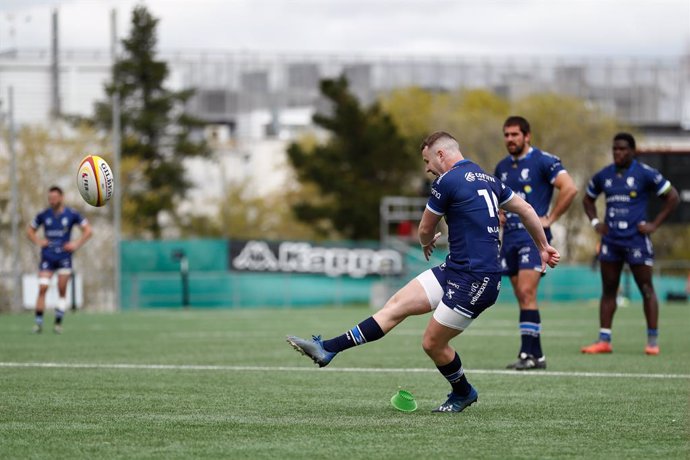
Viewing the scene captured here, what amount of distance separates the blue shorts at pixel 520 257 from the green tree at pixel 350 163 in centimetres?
4713

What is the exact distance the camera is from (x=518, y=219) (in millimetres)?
12578

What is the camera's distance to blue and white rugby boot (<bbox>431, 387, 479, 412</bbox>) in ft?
28.6

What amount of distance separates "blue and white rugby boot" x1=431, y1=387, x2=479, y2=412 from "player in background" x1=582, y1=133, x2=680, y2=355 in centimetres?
591

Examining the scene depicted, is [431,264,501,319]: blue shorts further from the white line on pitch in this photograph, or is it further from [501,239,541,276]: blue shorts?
[501,239,541,276]: blue shorts

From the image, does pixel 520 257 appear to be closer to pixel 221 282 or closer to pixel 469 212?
pixel 469 212

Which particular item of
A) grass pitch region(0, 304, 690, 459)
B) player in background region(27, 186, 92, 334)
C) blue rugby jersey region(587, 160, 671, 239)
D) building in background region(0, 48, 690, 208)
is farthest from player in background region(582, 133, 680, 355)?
building in background region(0, 48, 690, 208)

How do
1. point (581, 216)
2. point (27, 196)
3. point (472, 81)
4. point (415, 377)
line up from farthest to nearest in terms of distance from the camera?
point (472, 81)
point (581, 216)
point (27, 196)
point (415, 377)

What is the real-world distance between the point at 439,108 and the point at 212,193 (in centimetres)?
1449

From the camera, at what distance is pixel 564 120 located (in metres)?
63.6

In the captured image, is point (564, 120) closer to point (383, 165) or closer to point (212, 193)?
point (383, 165)

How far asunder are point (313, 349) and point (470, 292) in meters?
1.15

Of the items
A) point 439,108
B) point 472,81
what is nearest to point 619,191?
point 439,108

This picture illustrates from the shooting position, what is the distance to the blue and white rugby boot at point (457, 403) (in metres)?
8.70

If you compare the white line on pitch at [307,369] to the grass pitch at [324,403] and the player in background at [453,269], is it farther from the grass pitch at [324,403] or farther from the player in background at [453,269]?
the player in background at [453,269]
